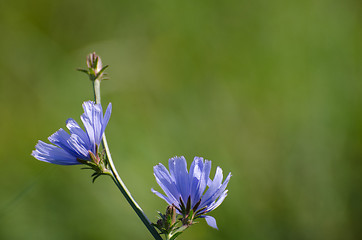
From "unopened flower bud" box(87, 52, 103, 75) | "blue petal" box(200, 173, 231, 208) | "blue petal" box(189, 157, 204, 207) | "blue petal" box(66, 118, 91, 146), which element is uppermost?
"unopened flower bud" box(87, 52, 103, 75)

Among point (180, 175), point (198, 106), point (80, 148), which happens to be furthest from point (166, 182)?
point (198, 106)

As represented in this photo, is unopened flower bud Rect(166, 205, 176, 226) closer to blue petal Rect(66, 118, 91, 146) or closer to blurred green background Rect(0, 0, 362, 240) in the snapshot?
blue petal Rect(66, 118, 91, 146)

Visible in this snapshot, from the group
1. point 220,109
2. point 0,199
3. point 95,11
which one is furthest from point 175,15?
point 0,199

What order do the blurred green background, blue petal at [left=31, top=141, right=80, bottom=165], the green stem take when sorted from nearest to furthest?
the green stem → blue petal at [left=31, top=141, right=80, bottom=165] → the blurred green background

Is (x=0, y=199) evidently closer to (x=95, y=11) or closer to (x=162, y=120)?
(x=162, y=120)

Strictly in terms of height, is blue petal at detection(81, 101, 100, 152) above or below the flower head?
above

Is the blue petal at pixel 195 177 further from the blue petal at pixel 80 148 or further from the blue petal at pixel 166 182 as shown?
the blue petal at pixel 80 148

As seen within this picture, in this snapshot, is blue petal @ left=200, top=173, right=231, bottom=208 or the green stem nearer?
the green stem

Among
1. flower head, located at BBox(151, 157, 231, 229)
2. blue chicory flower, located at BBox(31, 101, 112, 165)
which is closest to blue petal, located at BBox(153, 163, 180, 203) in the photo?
flower head, located at BBox(151, 157, 231, 229)
